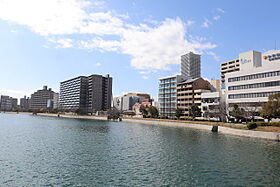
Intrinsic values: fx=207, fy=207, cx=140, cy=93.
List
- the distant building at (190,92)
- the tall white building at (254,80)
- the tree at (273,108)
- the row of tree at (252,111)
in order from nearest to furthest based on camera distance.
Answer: the tree at (273,108)
the row of tree at (252,111)
the tall white building at (254,80)
the distant building at (190,92)

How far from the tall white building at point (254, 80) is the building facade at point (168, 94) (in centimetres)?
4561

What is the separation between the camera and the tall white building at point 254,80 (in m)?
74.7

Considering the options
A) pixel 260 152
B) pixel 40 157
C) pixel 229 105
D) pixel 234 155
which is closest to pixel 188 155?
pixel 234 155

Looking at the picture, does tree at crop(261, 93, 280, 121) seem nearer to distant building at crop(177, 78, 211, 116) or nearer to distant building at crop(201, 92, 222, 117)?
distant building at crop(201, 92, 222, 117)

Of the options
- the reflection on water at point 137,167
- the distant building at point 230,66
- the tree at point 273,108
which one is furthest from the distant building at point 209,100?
the reflection on water at point 137,167

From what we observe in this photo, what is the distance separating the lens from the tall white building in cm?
7469

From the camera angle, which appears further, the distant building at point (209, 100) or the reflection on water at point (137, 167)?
the distant building at point (209, 100)

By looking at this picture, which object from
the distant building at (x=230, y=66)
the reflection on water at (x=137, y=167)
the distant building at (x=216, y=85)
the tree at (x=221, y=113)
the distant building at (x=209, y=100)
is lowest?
the reflection on water at (x=137, y=167)

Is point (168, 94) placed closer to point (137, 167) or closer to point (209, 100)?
point (209, 100)

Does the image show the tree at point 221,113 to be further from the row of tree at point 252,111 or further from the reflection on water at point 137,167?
the reflection on water at point 137,167

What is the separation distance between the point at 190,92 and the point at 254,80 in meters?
44.4

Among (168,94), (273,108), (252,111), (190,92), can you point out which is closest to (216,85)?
(190,92)

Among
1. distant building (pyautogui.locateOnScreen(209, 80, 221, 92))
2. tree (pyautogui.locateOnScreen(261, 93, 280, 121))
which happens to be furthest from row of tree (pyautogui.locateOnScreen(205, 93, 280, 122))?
distant building (pyautogui.locateOnScreen(209, 80, 221, 92))

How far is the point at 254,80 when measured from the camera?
263ft
